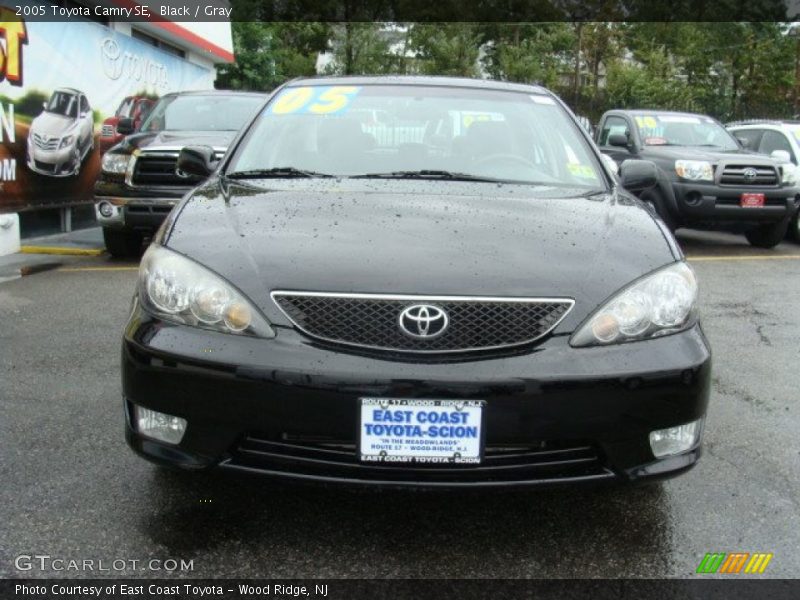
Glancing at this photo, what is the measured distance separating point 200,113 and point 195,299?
705cm

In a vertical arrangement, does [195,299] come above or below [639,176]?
below

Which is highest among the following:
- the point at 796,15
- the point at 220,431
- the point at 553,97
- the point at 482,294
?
the point at 796,15

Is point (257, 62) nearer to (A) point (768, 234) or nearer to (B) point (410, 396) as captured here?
(A) point (768, 234)

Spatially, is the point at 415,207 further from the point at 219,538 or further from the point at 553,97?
the point at 553,97

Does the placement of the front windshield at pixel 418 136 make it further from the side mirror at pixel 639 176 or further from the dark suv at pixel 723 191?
the dark suv at pixel 723 191

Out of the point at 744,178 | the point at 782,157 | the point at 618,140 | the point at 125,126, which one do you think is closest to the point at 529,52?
the point at 618,140

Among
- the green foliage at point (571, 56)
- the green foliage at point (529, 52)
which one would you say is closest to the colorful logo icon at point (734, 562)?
the green foliage at point (571, 56)

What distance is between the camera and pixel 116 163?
26.0ft

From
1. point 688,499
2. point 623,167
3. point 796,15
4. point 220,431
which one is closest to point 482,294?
point 220,431

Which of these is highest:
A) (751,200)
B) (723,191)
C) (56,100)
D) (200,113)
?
(56,100)

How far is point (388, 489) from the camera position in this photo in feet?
7.51

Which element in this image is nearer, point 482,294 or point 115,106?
point 482,294

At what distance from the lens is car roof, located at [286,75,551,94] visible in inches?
159

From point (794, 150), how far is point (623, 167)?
7879 millimetres
